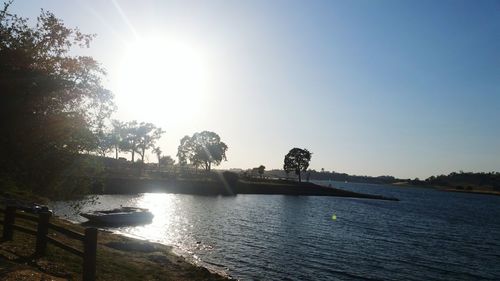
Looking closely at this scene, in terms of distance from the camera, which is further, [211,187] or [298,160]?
[298,160]

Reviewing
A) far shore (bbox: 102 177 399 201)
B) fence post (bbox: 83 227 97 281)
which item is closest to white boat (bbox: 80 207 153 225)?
fence post (bbox: 83 227 97 281)

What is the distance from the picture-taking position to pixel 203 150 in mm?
165250

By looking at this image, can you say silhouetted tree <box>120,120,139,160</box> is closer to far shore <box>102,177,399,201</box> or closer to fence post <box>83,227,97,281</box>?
far shore <box>102,177,399,201</box>

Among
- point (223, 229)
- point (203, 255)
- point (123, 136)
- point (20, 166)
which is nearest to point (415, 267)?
point (203, 255)

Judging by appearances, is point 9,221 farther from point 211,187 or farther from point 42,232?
point 211,187

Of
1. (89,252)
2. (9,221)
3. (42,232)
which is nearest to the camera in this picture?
(89,252)

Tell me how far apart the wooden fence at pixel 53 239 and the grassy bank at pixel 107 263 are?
57cm

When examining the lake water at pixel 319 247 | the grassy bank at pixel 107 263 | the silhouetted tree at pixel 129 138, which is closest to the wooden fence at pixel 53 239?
the grassy bank at pixel 107 263

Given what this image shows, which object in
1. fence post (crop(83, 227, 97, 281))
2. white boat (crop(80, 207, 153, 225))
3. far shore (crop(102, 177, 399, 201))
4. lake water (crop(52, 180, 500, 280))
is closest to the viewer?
fence post (crop(83, 227, 97, 281))

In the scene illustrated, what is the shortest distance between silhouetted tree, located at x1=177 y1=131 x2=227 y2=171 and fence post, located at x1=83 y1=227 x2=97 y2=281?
151657 millimetres

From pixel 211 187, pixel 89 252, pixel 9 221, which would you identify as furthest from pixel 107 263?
pixel 211 187

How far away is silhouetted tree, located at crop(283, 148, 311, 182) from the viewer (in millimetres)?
183375

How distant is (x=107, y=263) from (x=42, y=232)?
20.6ft

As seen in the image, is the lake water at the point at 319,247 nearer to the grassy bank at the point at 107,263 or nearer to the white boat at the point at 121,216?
the white boat at the point at 121,216
